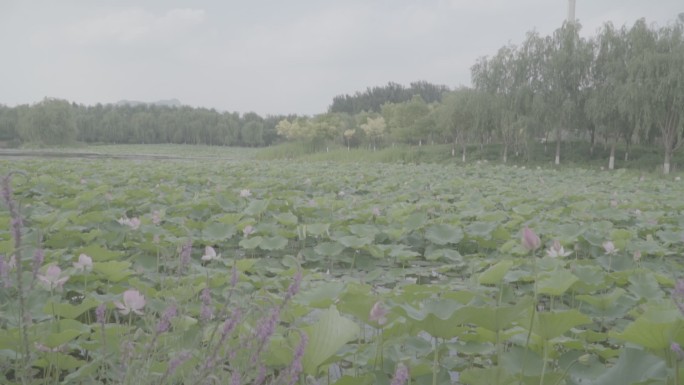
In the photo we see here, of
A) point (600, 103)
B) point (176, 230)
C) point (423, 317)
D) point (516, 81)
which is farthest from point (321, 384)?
point (516, 81)

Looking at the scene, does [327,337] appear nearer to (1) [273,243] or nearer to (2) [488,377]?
(2) [488,377]

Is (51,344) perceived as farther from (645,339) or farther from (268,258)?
(268,258)

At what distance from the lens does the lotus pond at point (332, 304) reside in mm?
1093

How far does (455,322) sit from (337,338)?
0.30m

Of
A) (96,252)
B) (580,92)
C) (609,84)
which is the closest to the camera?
(96,252)

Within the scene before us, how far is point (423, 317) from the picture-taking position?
1.20 metres

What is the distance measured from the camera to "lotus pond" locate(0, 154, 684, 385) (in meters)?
1.09

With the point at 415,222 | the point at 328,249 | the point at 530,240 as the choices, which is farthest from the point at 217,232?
the point at 530,240

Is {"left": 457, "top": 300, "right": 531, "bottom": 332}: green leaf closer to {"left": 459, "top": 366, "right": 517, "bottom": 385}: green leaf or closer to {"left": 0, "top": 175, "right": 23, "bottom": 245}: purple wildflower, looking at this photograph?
{"left": 459, "top": 366, "right": 517, "bottom": 385}: green leaf

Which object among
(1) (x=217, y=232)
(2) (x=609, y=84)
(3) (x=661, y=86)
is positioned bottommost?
(1) (x=217, y=232)

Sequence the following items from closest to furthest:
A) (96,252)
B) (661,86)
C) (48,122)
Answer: (96,252) → (661,86) → (48,122)

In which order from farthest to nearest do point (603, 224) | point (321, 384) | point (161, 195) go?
point (161, 195) < point (603, 224) < point (321, 384)

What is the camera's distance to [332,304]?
1.42 metres

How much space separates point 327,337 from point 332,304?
1.04ft
